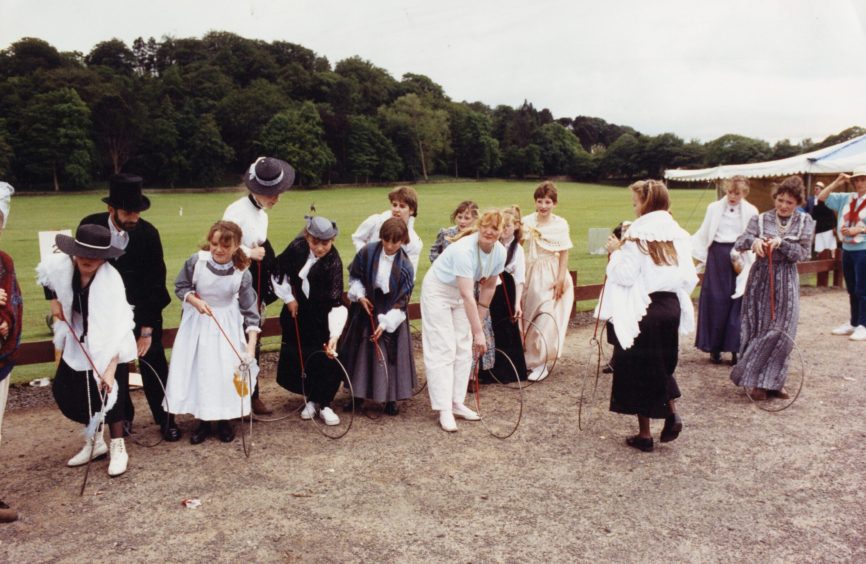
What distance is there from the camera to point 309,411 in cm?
604

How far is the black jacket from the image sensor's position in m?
5.42

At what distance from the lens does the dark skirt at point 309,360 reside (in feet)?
19.9

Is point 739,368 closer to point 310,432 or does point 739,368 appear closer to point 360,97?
point 310,432

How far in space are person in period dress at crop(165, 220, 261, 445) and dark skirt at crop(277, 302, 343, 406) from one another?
25.4 inches

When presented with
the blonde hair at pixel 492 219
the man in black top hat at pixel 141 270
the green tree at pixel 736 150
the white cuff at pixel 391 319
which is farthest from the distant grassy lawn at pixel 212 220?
the green tree at pixel 736 150

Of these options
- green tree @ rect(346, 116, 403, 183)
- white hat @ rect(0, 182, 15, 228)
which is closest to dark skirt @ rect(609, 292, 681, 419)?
white hat @ rect(0, 182, 15, 228)

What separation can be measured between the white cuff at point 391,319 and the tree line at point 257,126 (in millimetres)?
56562

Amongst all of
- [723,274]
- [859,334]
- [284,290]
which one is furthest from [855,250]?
[284,290]

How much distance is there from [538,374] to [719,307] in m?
2.54

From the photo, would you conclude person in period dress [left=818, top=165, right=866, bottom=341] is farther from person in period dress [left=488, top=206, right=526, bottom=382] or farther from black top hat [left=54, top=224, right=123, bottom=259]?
black top hat [left=54, top=224, right=123, bottom=259]

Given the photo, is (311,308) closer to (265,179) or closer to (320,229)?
(320,229)

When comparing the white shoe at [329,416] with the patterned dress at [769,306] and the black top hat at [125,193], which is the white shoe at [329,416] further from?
the patterned dress at [769,306]

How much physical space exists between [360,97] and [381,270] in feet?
345

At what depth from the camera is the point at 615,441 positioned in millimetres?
5602
